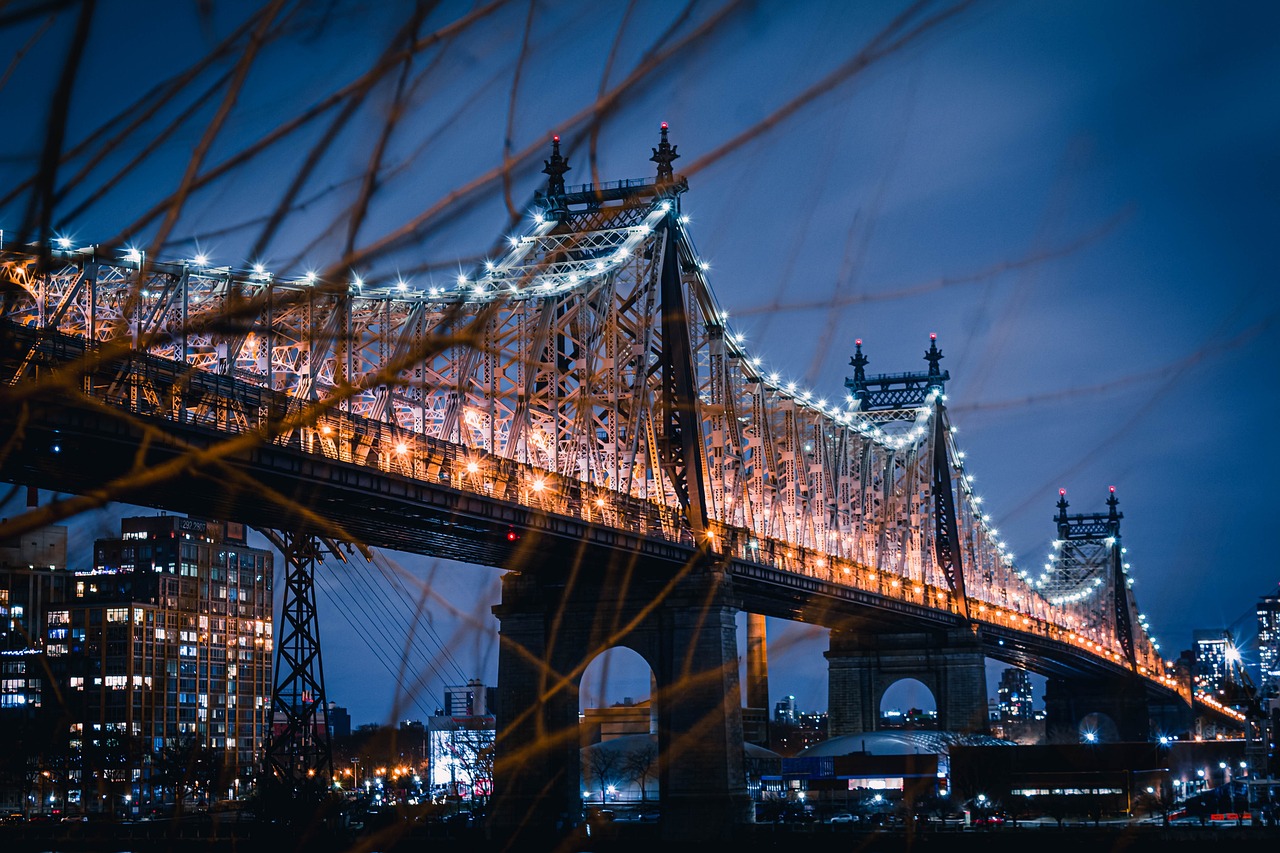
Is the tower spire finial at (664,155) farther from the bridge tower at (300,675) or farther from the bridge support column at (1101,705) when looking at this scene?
the bridge support column at (1101,705)

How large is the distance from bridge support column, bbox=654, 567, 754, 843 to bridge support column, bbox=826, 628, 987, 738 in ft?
166

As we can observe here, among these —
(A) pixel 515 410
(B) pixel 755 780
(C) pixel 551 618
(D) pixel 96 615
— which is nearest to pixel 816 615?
(B) pixel 755 780

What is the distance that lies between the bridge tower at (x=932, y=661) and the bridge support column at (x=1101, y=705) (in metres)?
56.0

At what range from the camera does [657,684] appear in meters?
73.0

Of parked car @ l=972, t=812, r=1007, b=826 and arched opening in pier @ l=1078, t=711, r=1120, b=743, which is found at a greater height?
arched opening in pier @ l=1078, t=711, r=1120, b=743

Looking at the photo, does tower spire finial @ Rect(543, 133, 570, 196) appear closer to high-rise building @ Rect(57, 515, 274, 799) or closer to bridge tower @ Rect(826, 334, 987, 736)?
bridge tower @ Rect(826, 334, 987, 736)

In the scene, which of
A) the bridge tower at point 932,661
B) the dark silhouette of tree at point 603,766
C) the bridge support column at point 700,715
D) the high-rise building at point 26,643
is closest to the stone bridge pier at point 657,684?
the bridge support column at point 700,715

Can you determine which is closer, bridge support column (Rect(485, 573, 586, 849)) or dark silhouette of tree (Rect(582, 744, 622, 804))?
bridge support column (Rect(485, 573, 586, 849))

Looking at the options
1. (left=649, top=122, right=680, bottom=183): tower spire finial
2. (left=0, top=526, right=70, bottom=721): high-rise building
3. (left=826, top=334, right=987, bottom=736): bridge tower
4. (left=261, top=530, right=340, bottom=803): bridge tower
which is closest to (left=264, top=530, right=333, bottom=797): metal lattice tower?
(left=261, top=530, right=340, bottom=803): bridge tower

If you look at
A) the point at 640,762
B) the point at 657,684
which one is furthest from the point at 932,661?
the point at 657,684

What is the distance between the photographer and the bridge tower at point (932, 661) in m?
119

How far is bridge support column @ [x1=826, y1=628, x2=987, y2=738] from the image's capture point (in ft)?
388

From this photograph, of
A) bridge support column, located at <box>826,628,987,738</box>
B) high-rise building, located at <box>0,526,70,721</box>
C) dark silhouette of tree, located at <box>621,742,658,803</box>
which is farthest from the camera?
high-rise building, located at <box>0,526,70,721</box>

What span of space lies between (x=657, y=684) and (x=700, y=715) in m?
3.33
